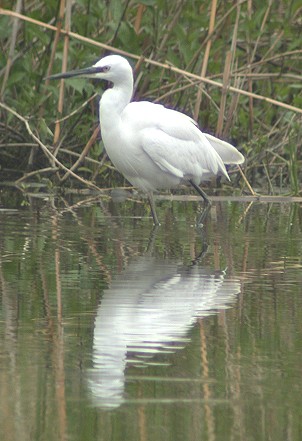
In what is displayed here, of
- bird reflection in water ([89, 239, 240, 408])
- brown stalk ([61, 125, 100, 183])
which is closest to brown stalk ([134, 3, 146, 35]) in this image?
brown stalk ([61, 125, 100, 183])

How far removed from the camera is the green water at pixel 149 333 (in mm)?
3613

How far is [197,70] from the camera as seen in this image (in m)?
11.5

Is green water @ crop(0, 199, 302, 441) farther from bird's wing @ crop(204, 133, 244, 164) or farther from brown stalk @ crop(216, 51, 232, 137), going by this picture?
brown stalk @ crop(216, 51, 232, 137)

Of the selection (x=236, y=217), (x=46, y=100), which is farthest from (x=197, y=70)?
(x=236, y=217)

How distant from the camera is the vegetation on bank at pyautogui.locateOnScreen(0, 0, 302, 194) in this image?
33.8ft

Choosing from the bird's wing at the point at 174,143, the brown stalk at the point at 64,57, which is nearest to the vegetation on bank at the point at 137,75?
the brown stalk at the point at 64,57

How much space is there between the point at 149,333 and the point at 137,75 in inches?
256

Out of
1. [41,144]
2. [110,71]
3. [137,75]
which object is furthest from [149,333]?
[137,75]

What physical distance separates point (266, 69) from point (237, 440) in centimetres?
924

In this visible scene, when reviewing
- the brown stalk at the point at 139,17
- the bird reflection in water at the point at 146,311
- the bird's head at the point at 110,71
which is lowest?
the bird reflection in water at the point at 146,311

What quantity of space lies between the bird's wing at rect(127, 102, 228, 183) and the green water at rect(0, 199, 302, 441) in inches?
24.6

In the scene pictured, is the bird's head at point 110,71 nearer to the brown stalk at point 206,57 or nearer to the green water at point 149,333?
the green water at point 149,333

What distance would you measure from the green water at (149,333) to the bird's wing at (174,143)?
624 millimetres

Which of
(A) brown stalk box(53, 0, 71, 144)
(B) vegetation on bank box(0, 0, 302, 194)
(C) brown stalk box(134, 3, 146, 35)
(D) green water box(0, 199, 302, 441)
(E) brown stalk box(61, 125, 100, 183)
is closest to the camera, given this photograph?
(D) green water box(0, 199, 302, 441)
